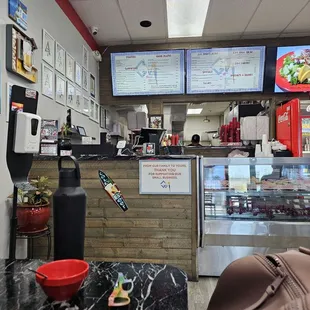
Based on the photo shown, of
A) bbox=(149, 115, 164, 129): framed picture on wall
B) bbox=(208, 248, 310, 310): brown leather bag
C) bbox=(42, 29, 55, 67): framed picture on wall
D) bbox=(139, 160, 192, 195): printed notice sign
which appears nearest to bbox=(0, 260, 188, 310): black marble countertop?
bbox=(208, 248, 310, 310): brown leather bag

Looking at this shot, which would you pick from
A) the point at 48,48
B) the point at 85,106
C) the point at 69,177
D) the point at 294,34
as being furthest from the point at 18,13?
the point at 294,34

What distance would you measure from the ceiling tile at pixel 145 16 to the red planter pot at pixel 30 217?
305 cm

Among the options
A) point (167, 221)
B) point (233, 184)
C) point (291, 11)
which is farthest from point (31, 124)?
point (291, 11)

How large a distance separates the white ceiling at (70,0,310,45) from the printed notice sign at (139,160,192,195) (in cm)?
252

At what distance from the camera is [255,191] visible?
2.81 m

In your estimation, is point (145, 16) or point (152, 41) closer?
point (145, 16)

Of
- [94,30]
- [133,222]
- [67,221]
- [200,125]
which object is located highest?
[94,30]

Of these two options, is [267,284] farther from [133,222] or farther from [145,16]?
[145,16]

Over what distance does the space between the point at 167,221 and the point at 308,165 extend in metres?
1.54

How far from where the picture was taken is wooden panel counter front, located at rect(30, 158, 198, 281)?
2.58 meters

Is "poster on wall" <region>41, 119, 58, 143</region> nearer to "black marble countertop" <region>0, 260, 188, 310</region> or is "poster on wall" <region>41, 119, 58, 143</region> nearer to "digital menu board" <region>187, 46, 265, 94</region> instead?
"black marble countertop" <region>0, 260, 188, 310</region>

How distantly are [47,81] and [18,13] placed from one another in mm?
734

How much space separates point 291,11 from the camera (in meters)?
4.06

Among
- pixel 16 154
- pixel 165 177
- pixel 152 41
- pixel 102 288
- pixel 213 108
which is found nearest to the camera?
pixel 102 288
